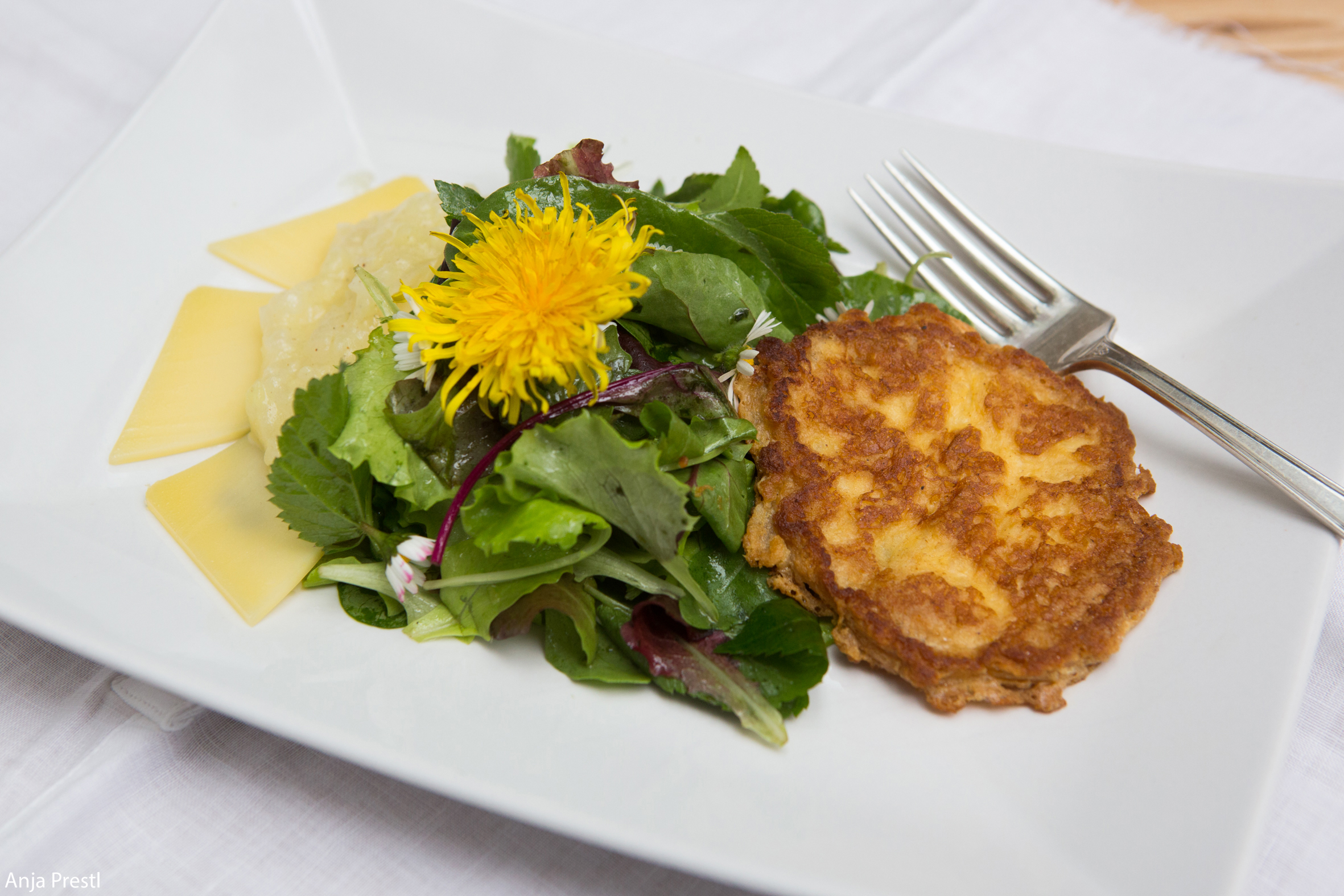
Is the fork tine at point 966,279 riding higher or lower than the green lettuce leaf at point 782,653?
higher

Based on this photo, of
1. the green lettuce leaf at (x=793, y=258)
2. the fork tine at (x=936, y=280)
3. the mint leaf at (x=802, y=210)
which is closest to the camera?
the green lettuce leaf at (x=793, y=258)

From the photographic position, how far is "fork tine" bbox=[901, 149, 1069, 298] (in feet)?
10.4

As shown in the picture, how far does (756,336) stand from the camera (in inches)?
112

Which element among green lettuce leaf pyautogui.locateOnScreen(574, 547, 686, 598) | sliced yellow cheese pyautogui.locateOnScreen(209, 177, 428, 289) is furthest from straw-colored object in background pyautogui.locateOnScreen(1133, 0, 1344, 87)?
green lettuce leaf pyautogui.locateOnScreen(574, 547, 686, 598)

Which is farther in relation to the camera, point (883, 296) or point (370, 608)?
point (883, 296)

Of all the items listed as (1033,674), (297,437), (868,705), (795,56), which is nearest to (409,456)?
(297,437)

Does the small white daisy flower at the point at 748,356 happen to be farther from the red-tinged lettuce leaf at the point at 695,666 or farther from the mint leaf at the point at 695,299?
the red-tinged lettuce leaf at the point at 695,666

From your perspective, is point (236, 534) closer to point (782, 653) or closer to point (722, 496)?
point (722, 496)

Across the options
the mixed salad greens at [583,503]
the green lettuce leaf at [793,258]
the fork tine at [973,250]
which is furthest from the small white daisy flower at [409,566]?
the fork tine at [973,250]

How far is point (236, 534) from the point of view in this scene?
8.27 feet

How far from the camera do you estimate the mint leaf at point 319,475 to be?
238 cm

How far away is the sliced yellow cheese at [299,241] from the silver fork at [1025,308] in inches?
74.4

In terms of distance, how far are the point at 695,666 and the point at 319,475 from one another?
1.15 m

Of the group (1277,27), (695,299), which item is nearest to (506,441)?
(695,299)
